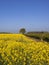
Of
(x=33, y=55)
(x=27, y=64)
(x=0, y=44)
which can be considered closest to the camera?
(x=27, y=64)

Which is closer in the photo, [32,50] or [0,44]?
[32,50]

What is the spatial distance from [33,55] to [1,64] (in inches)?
53.5

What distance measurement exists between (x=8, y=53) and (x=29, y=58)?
1.00 meters

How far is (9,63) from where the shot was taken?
8.58 metres

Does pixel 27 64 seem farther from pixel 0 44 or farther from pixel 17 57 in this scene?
pixel 0 44

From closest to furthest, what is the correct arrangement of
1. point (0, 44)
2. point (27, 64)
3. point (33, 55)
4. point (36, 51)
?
point (27, 64), point (33, 55), point (36, 51), point (0, 44)

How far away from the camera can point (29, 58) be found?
29.2 ft

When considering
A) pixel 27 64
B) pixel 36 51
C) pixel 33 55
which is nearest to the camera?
pixel 27 64

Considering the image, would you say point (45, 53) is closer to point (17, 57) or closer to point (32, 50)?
point (32, 50)

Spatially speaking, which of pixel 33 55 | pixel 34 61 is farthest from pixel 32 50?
pixel 34 61

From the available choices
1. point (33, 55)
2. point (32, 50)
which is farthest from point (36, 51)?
point (33, 55)

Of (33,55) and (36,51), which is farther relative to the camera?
(36,51)

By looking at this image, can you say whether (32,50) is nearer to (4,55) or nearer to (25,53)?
(25,53)

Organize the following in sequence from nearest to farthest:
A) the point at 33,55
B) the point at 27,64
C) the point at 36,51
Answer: the point at 27,64 → the point at 33,55 → the point at 36,51
